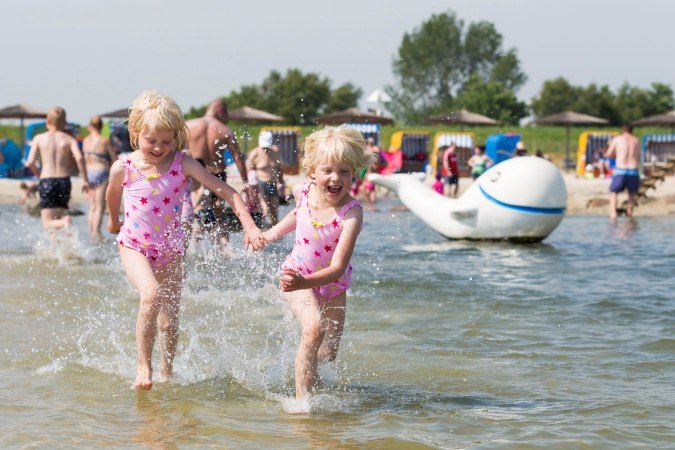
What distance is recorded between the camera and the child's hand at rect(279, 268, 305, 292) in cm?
425

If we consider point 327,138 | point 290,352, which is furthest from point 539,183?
point 327,138

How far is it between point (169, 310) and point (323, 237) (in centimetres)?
100

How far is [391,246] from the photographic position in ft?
43.3

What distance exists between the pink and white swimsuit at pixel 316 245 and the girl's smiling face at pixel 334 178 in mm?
93

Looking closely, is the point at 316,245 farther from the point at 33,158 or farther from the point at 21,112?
the point at 21,112

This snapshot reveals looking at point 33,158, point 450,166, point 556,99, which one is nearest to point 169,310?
point 33,158

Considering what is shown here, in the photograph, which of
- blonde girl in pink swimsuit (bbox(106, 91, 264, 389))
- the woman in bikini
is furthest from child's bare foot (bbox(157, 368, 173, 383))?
the woman in bikini

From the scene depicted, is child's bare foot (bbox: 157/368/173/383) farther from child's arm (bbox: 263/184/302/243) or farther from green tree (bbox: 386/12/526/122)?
green tree (bbox: 386/12/526/122)

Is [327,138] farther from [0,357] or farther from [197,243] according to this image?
[197,243]

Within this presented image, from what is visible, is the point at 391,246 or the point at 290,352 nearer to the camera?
the point at 290,352

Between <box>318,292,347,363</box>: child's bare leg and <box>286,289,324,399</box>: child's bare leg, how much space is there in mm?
95

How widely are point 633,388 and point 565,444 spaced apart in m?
1.21

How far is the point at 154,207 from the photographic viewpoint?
16.5 feet

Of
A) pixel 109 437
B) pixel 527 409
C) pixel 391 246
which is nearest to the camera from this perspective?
pixel 109 437
